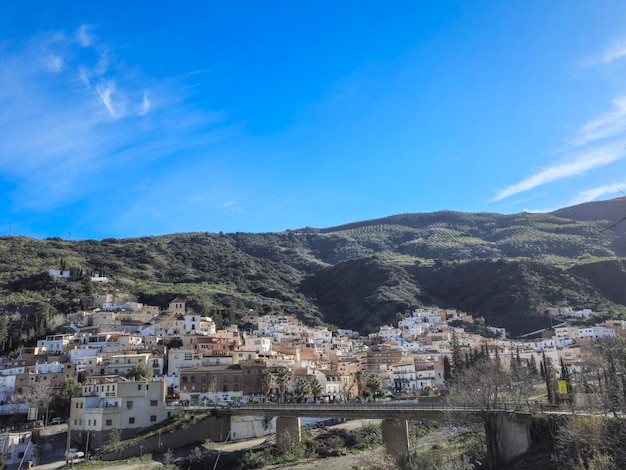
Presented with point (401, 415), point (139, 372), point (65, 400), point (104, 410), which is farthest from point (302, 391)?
point (65, 400)

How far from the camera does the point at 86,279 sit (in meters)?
117

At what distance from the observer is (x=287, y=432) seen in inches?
1901

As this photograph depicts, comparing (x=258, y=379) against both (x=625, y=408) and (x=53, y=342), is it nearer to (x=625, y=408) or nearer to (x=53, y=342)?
(x=53, y=342)

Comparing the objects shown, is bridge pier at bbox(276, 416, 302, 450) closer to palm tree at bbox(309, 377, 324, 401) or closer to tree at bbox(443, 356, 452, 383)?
palm tree at bbox(309, 377, 324, 401)

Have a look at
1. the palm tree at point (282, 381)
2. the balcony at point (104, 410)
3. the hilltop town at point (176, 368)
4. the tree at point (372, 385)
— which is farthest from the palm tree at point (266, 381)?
the balcony at point (104, 410)

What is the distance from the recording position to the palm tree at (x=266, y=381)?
6069 cm

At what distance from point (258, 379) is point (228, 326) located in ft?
151

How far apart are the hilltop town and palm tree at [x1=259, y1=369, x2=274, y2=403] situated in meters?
0.15

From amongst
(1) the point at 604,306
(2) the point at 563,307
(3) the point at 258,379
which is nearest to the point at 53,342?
(3) the point at 258,379

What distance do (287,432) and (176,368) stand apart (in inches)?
901

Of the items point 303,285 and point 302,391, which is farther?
point 303,285

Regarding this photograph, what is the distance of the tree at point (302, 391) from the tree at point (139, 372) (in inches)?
659

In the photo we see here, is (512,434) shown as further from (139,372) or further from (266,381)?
(139,372)

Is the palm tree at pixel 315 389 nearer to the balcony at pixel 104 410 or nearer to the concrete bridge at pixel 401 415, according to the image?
the concrete bridge at pixel 401 415
